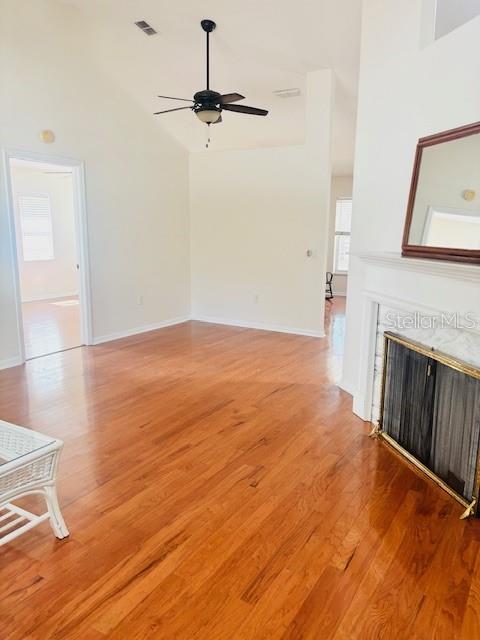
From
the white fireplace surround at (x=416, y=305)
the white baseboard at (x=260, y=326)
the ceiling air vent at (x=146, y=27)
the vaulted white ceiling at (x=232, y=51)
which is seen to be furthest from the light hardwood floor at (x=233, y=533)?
the ceiling air vent at (x=146, y=27)

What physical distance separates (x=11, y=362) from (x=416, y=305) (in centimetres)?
412

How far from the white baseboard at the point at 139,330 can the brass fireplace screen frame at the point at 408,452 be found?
12.5ft

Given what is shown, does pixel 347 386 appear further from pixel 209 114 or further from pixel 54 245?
pixel 54 245

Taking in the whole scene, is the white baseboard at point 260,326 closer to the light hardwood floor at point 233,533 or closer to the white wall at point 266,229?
the white wall at point 266,229

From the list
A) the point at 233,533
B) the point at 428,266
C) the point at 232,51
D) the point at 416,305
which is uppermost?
the point at 232,51

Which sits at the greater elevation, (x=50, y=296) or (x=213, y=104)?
(x=213, y=104)

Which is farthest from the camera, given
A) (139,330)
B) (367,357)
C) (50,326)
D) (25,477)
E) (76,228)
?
(50,326)

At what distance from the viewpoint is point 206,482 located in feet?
8.21

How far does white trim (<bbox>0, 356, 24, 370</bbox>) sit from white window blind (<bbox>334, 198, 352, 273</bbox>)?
23.6 feet

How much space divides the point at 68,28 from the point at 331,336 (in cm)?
490

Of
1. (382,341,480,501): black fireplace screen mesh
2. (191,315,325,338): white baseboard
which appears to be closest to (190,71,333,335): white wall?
(191,315,325,338): white baseboard

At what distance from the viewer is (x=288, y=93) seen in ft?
18.9

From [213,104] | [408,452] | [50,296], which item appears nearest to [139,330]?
[213,104]

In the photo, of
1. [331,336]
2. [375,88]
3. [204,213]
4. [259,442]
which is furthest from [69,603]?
[204,213]
